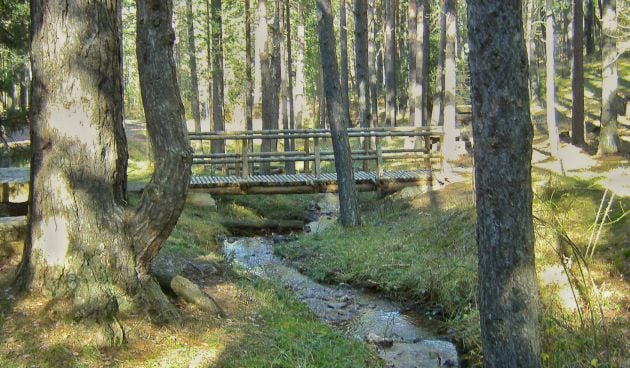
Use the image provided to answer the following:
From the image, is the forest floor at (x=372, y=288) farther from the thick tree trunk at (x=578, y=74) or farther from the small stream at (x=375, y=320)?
the thick tree trunk at (x=578, y=74)

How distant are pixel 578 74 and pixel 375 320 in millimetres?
13191

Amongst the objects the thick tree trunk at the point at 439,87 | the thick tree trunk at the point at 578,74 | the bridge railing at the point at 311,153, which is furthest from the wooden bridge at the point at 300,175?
the thick tree trunk at the point at 439,87

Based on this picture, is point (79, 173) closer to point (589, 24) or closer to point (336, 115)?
point (336, 115)

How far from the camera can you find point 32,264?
493 centimetres

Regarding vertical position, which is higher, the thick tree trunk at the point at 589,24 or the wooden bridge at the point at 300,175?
the thick tree trunk at the point at 589,24

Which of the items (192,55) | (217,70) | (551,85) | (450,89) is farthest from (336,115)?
(192,55)

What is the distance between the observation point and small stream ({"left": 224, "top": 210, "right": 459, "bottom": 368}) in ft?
21.1

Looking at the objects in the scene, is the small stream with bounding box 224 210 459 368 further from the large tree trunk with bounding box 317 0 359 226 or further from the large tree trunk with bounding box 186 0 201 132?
the large tree trunk with bounding box 186 0 201 132

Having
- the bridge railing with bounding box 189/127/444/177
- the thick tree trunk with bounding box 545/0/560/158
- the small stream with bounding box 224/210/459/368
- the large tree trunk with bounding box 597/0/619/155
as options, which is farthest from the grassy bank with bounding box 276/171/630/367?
the large tree trunk with bounding box 597/0/619/155

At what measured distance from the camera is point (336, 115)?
12305 mm

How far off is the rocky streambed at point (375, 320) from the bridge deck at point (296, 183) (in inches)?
163

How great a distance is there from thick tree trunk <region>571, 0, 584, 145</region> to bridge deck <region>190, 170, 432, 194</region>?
5.96 metres

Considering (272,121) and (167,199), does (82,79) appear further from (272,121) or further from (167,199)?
(272,121)

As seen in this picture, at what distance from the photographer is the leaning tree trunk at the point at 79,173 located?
15.8ft
